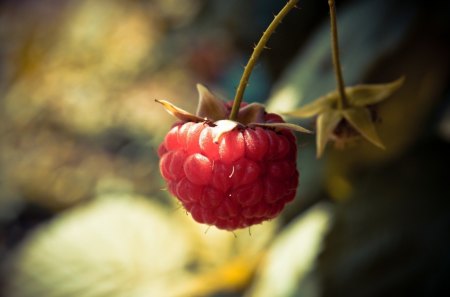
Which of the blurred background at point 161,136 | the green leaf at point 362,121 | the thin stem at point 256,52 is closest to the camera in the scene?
the thin stem at point 256,52

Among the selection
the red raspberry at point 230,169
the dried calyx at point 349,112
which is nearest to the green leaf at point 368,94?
the dried calyx at point 349,112

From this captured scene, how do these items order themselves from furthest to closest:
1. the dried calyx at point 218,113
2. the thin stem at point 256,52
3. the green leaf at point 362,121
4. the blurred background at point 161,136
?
the blurred background at point 161,136 < the green leaf at point 362,121 < the dried calyx at point 218,113 < the thin stem at point 256,52

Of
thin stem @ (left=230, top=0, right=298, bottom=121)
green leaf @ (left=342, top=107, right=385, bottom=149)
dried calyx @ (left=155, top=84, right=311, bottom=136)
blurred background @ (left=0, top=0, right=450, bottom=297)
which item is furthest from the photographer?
blurred background @ (left=0, top=0, right=450, bottom=297)

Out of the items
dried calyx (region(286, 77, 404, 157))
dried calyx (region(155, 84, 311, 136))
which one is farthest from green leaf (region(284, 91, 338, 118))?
dried calyx (region(155, 84, 311, 136))

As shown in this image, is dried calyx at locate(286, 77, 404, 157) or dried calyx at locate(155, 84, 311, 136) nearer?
dried calyx at locate(155, 84, 311, 136)

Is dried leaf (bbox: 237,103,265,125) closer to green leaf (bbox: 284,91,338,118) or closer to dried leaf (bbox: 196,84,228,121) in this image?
dried leaf (bbox: 196,84,228,121)

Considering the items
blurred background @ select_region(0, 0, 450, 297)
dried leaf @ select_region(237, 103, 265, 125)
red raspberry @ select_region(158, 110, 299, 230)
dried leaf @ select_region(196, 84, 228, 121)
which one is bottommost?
red raspberry @ select_region(158, 110, 299, 230)

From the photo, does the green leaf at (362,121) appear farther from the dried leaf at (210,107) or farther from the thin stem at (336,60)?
the dried leaf at (210,107)

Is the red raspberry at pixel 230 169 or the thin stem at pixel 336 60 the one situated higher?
the thin stem at pixel 336 60
